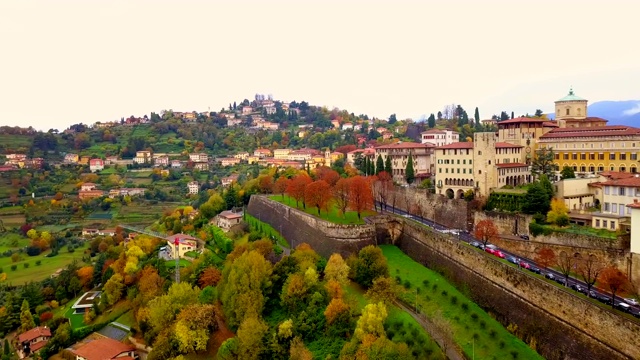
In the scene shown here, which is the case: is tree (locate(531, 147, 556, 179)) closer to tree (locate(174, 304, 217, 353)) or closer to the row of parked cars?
the row of parked cars

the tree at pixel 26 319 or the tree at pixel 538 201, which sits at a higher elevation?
the tree at pixel 538 201

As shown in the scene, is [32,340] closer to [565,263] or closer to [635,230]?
[565,263]

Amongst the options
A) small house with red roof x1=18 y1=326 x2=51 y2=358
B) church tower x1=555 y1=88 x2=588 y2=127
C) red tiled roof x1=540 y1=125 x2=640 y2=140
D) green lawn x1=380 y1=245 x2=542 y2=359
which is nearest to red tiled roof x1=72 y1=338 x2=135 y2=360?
small house with red roof x1=18 y1=326 x2=51 y2=358

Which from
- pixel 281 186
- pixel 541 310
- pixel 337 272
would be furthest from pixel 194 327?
pixel 281 186

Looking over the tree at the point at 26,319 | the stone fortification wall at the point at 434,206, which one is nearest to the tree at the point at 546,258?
the stone fortification wall at the point at 434,206

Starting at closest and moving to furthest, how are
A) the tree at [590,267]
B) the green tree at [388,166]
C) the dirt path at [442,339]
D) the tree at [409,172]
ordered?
the dirt path at [442,339], the tree at [590,267], the tree at [409,172], the green tree at [388,166]

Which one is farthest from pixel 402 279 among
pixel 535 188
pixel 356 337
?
pixel 535 188

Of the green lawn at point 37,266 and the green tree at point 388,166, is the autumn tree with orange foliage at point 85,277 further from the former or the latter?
the green tree at point 388,166

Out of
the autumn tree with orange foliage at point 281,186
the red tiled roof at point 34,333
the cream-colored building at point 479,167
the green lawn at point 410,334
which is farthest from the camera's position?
the autumn tree with orange foliage at point 281,186
